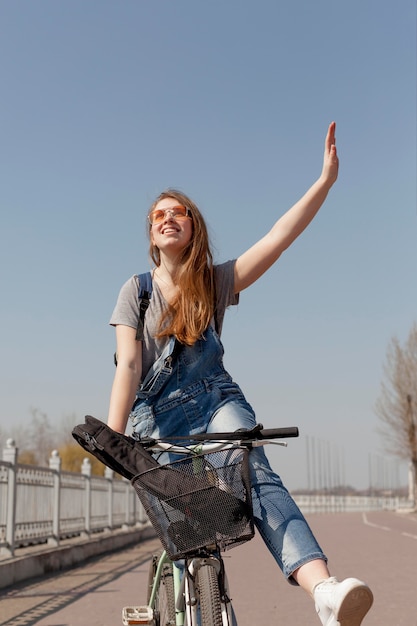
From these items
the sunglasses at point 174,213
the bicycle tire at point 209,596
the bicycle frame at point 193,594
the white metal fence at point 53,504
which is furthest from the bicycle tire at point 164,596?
the white metal fence at point 53,504

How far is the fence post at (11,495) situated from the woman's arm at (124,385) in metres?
7.96

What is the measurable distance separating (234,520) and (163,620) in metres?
0.92

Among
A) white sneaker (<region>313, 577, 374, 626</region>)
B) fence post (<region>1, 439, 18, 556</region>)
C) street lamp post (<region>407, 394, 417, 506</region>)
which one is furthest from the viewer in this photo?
street lamp post (<region>407, 394, 417, 506</region>)

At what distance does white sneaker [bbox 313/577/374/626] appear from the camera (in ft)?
9.04

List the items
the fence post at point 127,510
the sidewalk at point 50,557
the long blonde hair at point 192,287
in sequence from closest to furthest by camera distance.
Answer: the long blonde hair at point 192,287
the sidewalk at point 50,557
the fence post at point 127,510

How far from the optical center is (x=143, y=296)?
369 cm

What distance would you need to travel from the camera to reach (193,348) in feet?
11.6

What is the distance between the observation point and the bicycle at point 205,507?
9.87 feet

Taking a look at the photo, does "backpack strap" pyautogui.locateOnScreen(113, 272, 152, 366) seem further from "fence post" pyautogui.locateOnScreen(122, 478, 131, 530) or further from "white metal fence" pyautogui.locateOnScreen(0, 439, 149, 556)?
"fence post" pyautogui.locateOnScreen(122, 478, 131, 530)

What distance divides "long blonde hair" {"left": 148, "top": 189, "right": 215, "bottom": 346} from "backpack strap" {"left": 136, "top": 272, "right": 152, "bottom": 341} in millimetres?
81

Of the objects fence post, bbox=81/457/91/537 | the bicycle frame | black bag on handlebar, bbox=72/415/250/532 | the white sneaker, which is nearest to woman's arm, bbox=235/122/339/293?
black bag on handlebar, bbox=72/415/250/532

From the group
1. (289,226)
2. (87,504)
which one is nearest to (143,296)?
(289,226)

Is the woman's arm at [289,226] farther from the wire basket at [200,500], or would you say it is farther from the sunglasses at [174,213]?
the wire basket at [200,500]

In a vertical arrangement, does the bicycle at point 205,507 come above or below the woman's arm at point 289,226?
below
